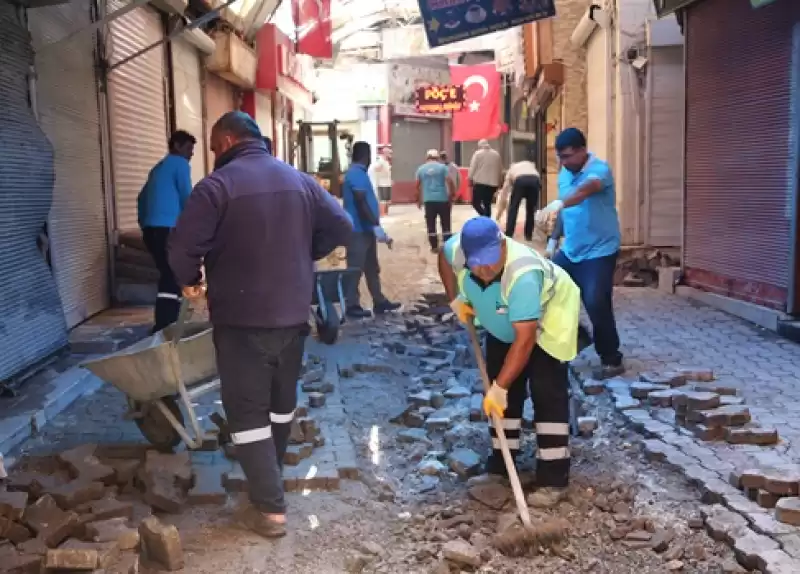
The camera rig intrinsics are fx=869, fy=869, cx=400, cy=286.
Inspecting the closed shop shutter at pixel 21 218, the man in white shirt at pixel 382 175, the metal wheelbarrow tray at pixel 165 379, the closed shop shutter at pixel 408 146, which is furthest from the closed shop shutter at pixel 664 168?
the closed shop shutter at pixel 408 146

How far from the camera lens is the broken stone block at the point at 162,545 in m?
3.73

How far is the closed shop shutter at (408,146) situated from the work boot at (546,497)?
31730 mm

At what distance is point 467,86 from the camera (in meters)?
30.0

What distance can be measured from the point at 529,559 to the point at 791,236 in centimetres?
550

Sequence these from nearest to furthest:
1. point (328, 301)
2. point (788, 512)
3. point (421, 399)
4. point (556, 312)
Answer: point (788, 512), point (556, 312), point (421, 399), point (328, 301)

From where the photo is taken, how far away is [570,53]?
52.7ft

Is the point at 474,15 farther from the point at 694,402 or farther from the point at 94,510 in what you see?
the point at 94,510

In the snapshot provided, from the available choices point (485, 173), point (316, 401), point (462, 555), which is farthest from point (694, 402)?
point (485, 173)

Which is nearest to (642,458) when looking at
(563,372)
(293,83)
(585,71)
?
(563,372)

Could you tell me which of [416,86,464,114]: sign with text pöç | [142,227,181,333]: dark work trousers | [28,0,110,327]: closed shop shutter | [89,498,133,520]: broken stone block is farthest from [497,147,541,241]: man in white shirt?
[416,86,464,114]: sign with text pöç

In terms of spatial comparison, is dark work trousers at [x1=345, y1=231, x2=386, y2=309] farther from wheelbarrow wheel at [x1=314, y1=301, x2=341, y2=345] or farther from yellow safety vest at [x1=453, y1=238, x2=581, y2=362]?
yellow safety vest at [x1=453, y1=238, x2=581, y2=362]

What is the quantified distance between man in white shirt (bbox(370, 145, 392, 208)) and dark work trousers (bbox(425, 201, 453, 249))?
1153cm

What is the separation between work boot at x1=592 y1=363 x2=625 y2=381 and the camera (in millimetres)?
6703

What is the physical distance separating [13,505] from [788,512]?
11.5ft
